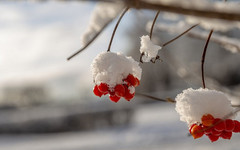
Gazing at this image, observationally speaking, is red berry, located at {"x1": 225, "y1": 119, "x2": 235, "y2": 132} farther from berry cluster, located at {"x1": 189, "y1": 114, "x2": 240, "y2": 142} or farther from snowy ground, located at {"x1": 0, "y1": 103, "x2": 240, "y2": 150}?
snowy ground, located at {"x1": 0, "y1": 103, "x2": 240, "y2": 150}

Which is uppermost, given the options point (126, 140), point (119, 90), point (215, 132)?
point (126, 140)

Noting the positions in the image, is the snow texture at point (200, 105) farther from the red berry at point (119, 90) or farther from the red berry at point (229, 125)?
the red berry at point (119, 90)

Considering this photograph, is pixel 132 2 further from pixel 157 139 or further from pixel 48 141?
pixel 48 141

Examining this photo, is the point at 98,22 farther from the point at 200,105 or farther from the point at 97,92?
the point at 200,105

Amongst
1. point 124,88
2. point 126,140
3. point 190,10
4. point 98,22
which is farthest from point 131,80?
point 126,140

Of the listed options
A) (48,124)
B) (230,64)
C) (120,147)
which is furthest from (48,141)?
(230,64)

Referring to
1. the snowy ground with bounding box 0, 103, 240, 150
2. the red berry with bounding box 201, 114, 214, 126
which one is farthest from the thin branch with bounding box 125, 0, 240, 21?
the snowy ground with bounding box 0, 103, 240, 150
